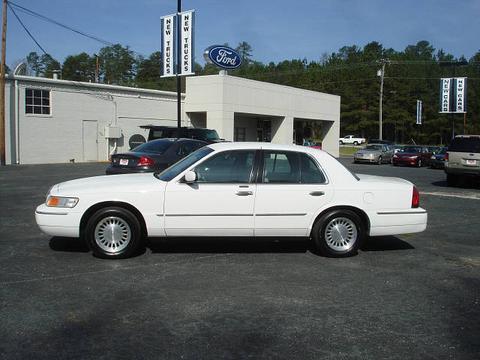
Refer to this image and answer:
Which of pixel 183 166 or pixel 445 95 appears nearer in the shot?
pixel 183 166

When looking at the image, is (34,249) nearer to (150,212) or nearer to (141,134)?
(150,212)

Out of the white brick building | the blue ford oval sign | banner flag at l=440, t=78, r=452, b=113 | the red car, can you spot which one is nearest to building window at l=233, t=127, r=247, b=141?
the white brick building

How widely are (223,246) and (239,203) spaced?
1132mm

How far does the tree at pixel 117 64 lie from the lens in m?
112

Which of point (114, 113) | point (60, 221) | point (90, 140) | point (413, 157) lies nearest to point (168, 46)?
point (114, 113)

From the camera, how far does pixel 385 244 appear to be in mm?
7785

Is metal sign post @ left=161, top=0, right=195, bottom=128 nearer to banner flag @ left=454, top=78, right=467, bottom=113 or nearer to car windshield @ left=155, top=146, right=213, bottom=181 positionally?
car windshield @ left=155, top=146, right=213, bottom=181

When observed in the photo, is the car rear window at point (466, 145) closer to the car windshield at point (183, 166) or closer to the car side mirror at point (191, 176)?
the car windshield at point (183, 166)

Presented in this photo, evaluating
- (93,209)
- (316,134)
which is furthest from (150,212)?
(316,134)

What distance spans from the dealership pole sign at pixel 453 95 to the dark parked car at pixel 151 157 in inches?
1465

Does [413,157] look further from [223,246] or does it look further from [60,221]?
[60,221]

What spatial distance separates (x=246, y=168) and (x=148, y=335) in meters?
3.00

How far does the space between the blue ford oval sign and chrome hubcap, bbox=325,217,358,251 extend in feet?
77.4

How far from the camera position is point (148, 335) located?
4.10m
